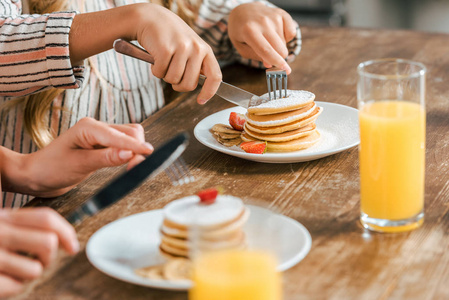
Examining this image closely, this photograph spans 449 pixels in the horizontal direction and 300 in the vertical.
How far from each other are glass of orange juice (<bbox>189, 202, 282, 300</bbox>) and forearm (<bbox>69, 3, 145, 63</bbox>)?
0.72 m

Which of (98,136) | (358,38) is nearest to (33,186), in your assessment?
(98,136)

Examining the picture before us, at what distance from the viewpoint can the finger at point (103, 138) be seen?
3.15ft

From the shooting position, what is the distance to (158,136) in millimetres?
1309

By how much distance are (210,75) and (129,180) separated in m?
A: 0.42

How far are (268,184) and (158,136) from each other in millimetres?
339

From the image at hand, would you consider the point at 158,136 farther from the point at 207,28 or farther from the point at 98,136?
the point at 207,28

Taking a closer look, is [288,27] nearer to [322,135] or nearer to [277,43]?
[277,43]

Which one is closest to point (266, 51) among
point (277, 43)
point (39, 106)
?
point (277, 43)

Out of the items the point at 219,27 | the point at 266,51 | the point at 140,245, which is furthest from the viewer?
the point at 219,27

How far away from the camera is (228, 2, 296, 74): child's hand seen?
1427 millimetres

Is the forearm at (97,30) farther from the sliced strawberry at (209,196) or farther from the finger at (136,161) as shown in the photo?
the sliced strawberry at (209,196)

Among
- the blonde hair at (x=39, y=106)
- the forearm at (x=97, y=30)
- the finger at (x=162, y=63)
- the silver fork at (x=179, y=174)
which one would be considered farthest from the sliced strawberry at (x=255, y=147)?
the blonde hair at (x=39, y=106)

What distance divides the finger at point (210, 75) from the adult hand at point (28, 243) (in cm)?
54

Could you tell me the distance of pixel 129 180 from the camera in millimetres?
845
